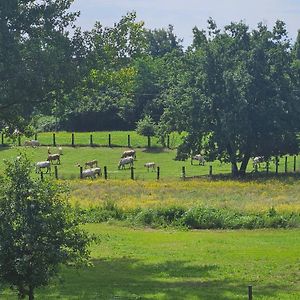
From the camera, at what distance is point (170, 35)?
189 m

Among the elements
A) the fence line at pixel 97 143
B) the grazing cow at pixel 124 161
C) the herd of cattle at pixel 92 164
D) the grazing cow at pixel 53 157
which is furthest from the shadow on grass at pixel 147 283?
the fence line at pixel 97 143

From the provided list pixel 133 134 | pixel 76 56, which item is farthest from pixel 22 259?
pixel 133 134

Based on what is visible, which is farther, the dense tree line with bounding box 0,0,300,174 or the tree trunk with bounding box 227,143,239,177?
the tree trunk with bounding box 227,143,239,177

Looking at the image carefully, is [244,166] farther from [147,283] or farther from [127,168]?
[147,283]

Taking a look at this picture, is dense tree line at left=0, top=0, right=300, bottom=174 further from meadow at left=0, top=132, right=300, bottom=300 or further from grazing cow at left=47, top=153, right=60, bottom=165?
grazing cow at left=47, top=153, right=60, bottom=165

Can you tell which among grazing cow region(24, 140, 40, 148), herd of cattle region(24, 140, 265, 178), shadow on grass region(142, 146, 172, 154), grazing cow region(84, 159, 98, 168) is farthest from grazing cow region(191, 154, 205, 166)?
grazing cow region(24, 140, 40, 148)

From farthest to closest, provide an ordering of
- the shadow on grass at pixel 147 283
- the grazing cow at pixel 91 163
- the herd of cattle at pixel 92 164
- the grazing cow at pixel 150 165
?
the grazing cow at pixel 91 163, the grazing cow at pixel 150 165, the herd of cattle at pixel 92 164, the shadow on grass at pixel 147 283

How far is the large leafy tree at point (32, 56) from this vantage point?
25.9 m

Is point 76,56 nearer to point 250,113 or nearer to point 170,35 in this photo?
point 250,113

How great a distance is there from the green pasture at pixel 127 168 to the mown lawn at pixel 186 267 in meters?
21.7

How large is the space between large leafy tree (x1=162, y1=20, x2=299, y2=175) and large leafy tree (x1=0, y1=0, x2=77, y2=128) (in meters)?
27.6

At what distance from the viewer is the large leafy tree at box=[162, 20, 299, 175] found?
55719mm

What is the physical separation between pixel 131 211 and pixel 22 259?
853 inches

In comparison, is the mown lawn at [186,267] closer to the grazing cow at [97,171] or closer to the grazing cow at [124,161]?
the grazing cow at [97,171]
